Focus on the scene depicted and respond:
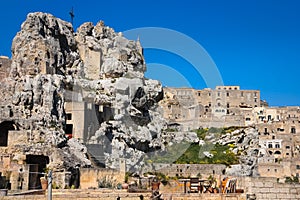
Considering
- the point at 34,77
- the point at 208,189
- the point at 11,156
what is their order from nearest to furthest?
the point at 208,189 < the point at 11,156 < the point at 34,77

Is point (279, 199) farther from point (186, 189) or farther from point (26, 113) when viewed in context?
point (26, 113)

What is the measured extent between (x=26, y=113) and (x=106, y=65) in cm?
1986

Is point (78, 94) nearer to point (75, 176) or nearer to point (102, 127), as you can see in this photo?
point (102, 127)

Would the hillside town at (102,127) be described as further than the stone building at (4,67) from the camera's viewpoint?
No

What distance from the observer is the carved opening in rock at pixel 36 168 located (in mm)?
30031

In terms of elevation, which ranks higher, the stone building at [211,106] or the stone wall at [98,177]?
the stone building at [211,106]

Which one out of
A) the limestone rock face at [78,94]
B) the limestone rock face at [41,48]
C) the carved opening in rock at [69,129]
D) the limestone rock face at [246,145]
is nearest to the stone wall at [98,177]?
the limestone rock face at [78,94]

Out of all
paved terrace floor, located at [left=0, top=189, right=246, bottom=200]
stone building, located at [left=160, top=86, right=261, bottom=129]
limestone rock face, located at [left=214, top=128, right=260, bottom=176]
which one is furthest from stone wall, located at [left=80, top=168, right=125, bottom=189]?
stone building, located at [left=160, top=86, right=261, bottom=129]

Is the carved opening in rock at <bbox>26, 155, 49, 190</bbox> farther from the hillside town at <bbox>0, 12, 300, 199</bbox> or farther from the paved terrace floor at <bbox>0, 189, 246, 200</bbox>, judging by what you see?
the paved terrace floor at <bbox>0, 189, 246, 200</bbox>

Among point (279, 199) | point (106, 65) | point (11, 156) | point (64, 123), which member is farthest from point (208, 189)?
point (106, 65)

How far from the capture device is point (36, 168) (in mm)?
32062

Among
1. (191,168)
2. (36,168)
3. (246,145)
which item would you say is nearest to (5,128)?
(36,168)

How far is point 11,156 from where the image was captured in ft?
111

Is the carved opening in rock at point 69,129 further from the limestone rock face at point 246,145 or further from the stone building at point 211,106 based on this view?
the stone building at point 211,106
